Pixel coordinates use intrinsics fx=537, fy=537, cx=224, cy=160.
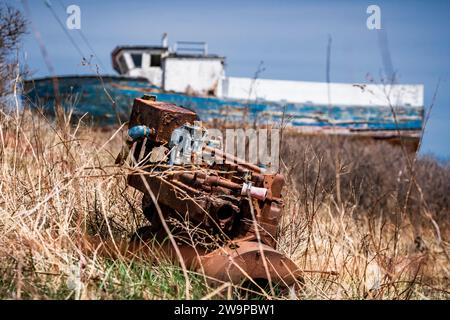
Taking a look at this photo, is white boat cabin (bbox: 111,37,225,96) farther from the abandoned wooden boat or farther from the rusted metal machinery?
the rusted metal machinery

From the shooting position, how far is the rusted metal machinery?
2.95 meters

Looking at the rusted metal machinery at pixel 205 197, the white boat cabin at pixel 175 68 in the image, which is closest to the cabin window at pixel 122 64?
the white boat cabin at pixel 175 68

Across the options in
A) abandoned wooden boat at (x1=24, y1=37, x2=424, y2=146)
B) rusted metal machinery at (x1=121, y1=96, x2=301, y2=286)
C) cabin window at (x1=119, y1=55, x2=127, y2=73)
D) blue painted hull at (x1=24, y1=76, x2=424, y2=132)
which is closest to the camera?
rusted metal machinery at (x1=121, y1=96, x2=301, y2=286)

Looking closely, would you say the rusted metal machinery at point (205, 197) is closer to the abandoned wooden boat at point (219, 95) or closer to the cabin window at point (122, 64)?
the abandoned wooden boat at point (219, 95)

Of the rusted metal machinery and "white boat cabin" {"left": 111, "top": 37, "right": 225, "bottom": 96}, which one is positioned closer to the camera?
the rusted metal machinery

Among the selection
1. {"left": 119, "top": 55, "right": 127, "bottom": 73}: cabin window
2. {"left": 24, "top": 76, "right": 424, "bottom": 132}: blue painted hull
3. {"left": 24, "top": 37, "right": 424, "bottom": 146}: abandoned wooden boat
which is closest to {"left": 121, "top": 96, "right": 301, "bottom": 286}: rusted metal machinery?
{"left": 24, "top": 76, "right": 424, "bottom": 132}: blue painted hull

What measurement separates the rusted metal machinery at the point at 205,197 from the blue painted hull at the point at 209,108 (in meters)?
10.3

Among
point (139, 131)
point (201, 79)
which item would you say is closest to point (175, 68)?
point (201, 79)

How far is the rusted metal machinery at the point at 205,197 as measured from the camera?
9.68ft

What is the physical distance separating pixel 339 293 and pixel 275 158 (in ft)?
4.53

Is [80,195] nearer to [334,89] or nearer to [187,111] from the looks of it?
[187,111]

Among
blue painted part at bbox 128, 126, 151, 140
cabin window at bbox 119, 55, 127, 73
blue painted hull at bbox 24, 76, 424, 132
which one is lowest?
blue painted hull at bbox 24, 76, 424, 132

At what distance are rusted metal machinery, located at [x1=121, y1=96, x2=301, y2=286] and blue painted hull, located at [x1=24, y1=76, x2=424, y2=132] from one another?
10307mm

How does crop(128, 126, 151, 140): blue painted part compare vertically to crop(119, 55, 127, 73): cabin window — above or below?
below
